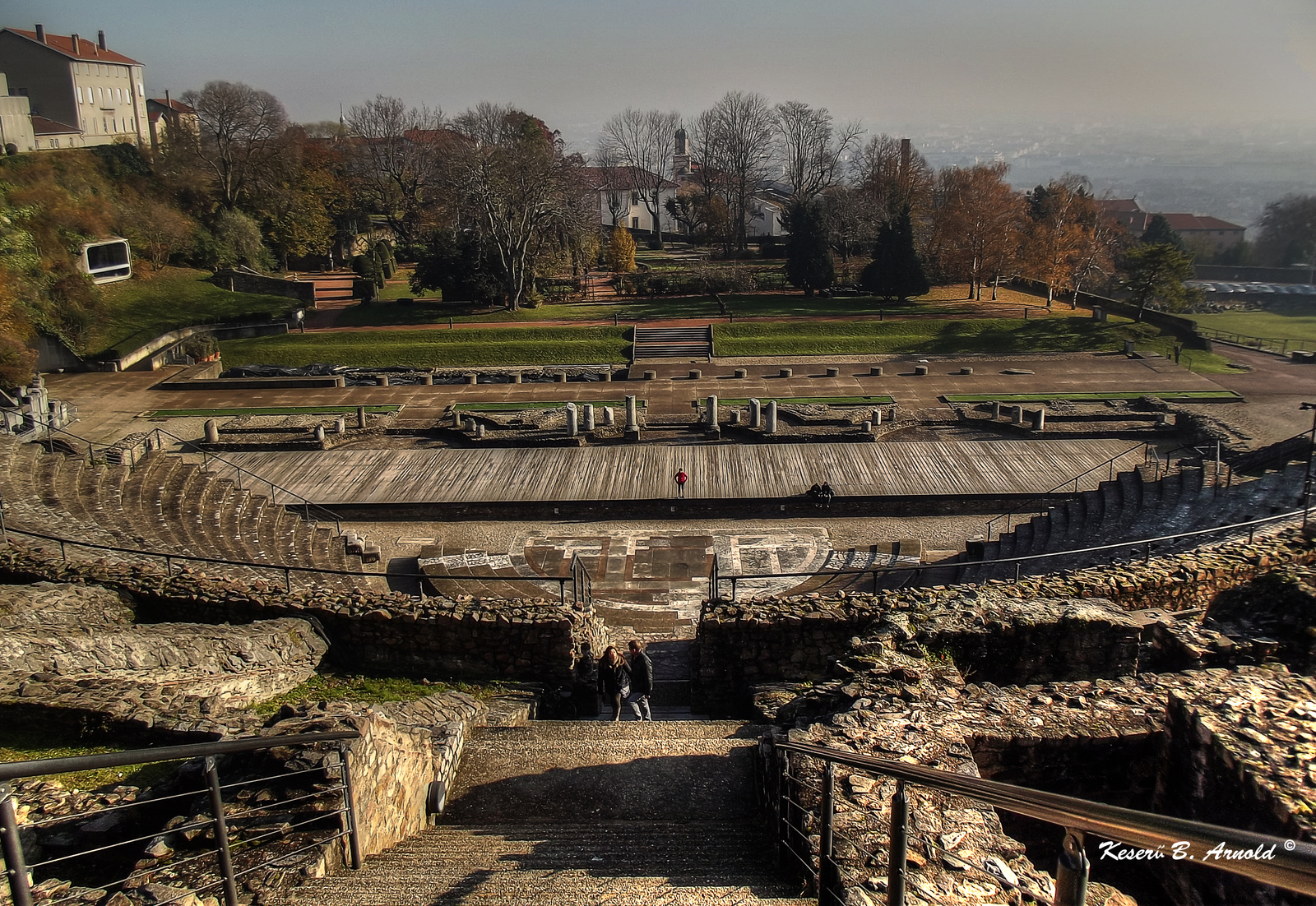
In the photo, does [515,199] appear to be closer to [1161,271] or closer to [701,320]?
[701,320]

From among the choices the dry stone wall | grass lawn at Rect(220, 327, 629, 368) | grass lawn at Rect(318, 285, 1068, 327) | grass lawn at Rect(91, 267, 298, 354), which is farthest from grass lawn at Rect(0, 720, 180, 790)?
grass lawn at Rect(318, 285, 1068, 327)

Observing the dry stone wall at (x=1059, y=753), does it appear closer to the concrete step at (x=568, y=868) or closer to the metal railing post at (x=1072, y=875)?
the concrete step at (x=568, y=868)

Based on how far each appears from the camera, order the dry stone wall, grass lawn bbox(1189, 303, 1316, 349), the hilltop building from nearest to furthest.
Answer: the dry stone wall < grass lawn bbox(1189, 303, 1316, 349) < the hilltop building

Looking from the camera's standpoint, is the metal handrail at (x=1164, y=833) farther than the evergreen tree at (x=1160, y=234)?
No

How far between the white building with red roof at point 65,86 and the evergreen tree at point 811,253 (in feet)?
152

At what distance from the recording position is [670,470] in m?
22.5

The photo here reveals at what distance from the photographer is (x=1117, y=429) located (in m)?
24.8

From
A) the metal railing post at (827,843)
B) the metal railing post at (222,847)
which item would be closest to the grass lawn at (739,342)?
the metal railing post at (827,843)

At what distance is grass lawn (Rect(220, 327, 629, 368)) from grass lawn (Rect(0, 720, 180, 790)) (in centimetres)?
2871

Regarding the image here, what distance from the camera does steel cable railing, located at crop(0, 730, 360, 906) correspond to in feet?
10.5

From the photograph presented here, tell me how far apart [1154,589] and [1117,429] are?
14.7 metres

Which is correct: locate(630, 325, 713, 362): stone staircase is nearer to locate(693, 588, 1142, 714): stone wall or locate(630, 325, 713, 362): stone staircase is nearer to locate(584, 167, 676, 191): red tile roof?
locate(693, 588, 1142, 714): stone wall

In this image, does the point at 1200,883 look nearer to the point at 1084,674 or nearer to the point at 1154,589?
the point at 1084,674

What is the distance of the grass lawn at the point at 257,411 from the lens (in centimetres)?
2967
